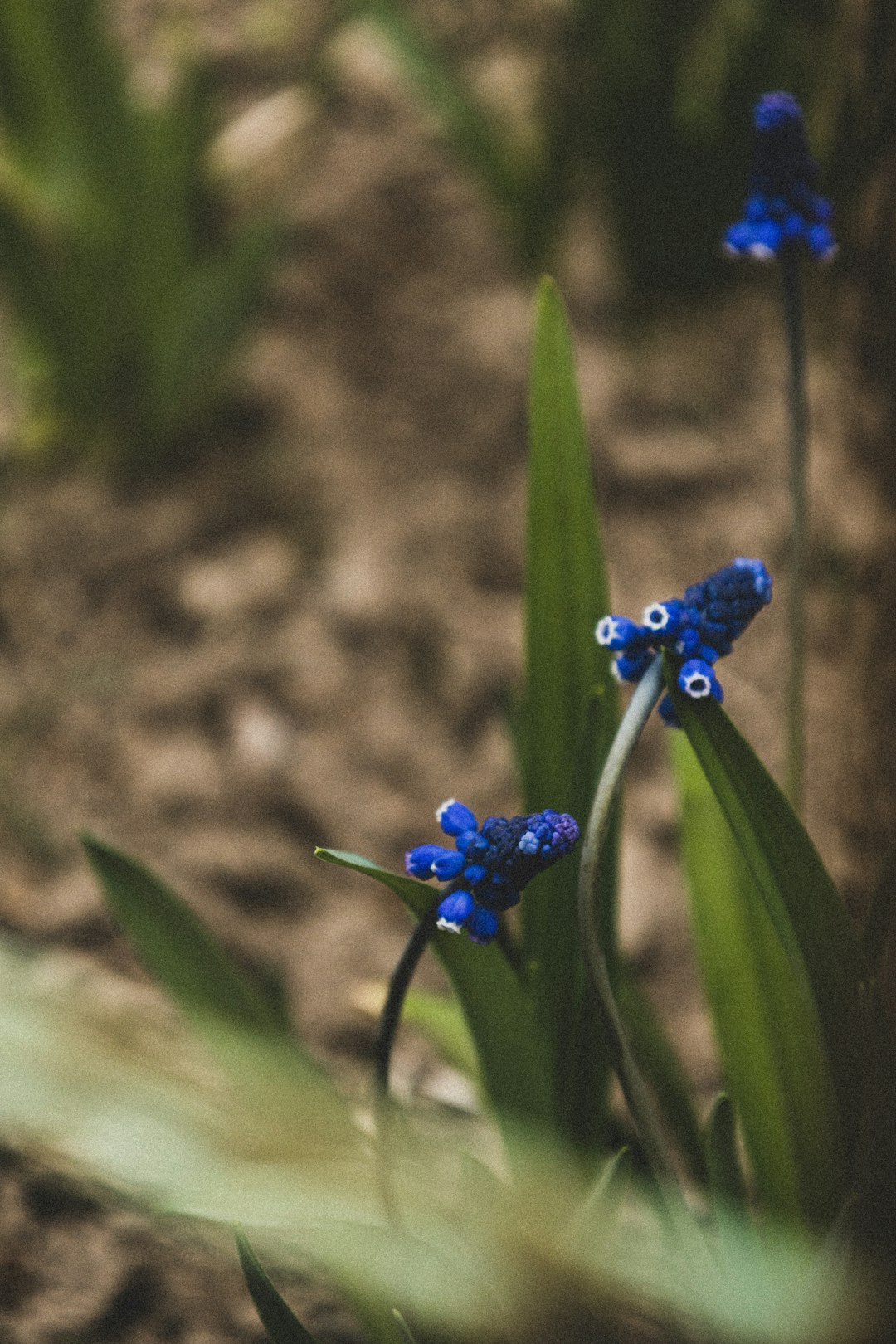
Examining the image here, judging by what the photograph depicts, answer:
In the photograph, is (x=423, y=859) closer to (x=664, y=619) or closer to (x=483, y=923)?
(x=483, y=923)

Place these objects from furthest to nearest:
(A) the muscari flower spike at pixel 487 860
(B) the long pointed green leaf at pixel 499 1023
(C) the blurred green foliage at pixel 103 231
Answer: (C) the blurred green foliage at pixel 103 231 < (B) the long pointed green leaf at pixel 499 1023 < (A) the muscari flower spike at pixel 487 860

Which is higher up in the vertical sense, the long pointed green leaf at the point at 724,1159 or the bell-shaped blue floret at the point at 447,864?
the long pointed green leaf at the point at 724,1159

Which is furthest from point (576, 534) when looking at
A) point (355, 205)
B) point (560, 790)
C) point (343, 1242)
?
point (355, 205)

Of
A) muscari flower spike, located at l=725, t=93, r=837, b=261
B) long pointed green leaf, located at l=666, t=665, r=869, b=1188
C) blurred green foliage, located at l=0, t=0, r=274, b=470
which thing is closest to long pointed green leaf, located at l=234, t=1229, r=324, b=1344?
long pointed green leaf, located at l=666, t=665, r=869, b=1188

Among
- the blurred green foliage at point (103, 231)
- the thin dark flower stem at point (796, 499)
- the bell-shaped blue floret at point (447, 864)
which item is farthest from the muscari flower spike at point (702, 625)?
the blurred green foliage at point (103, 231)

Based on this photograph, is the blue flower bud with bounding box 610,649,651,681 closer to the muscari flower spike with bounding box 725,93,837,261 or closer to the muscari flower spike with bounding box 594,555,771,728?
the muscari flower spike with bounding box 594,555,771,728

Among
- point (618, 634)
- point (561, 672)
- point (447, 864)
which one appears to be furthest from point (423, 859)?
point (561, 672)

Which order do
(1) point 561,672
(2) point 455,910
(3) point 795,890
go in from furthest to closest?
(1) point 561,672
(3) point 795,890
(2) point 455,910

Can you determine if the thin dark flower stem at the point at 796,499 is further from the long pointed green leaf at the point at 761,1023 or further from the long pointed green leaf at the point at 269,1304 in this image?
the long pointed green leaf at the point at 269,1304
